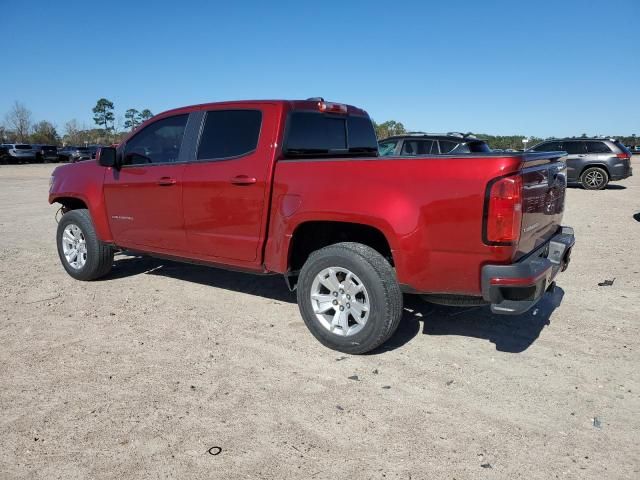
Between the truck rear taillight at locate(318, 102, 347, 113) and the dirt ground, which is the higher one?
the truck rear taillight at locate(318, 102, 347, 113)

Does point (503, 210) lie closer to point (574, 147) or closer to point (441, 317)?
point (441, 317)

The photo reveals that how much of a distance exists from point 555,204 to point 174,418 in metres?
3.11

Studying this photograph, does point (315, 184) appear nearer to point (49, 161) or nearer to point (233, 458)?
point (233, 458)

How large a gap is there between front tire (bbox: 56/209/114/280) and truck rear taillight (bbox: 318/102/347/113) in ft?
9.46

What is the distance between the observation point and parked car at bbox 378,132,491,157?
10.2m

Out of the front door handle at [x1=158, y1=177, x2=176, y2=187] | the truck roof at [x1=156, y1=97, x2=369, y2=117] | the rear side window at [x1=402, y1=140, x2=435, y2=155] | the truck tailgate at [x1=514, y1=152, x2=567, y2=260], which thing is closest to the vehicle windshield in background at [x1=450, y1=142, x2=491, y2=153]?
the rear side window at [x1=402, y1=140, x2=435, y2=155]

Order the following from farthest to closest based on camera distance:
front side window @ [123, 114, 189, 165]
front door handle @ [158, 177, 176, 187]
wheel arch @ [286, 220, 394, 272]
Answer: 1. front side window @ [123, 114, 189, 165]
2. front door handle @ [158, 177, 176, 187]
3. wheel arch @ [286, 220, 394, 272]

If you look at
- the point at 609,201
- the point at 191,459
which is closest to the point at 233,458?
the point at 191,459

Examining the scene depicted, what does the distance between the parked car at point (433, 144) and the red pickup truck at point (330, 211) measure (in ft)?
17.4

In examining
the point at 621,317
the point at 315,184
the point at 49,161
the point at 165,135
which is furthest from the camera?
the point at 49,161

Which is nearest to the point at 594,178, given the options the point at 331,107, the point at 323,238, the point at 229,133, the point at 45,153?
the point at 331,107

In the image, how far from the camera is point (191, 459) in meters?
2.54

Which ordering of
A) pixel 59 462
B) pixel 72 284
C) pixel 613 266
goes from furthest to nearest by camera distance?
pixel 613 266 < pixel 72 284 < pixel 59 462

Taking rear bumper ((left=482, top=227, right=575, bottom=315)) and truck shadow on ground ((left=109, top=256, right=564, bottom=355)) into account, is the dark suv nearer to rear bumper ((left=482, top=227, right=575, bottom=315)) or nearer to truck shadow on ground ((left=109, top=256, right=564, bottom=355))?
truck shadow on ground ((left=109, top=256, right=564, bottom=355))
